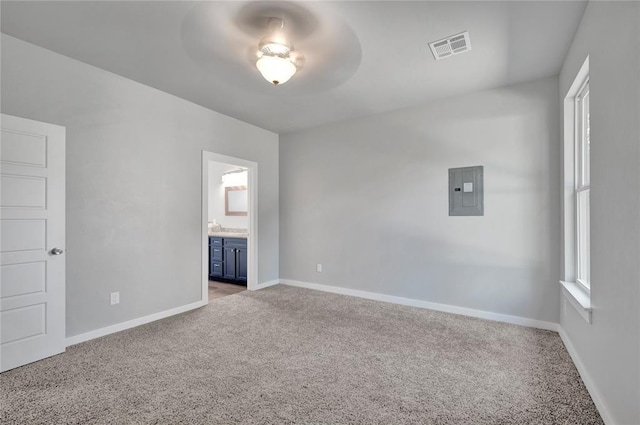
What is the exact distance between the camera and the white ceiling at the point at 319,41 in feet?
7.15

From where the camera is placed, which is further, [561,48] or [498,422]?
[561,48]

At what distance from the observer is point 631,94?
1477 millimetres

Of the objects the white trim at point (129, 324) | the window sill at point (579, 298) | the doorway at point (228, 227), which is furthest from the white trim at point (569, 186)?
the white trim at point (129, 324)

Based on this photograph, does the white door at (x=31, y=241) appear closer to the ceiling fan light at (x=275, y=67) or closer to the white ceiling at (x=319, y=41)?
the white ceiling at (x=319, y=41)

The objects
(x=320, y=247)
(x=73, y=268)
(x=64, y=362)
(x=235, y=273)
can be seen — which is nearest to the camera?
(x=64, y=362)

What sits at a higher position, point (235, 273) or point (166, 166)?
point (166, 166)

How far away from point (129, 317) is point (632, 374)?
3.98 metres

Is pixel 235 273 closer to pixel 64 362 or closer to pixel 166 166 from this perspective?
pixel 166 166

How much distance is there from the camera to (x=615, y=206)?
1.67 m

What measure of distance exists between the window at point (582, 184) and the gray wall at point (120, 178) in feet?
13.3

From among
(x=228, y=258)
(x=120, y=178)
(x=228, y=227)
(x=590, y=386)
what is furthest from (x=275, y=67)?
(x=228, y=227)

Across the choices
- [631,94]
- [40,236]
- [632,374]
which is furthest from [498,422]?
[40,236]

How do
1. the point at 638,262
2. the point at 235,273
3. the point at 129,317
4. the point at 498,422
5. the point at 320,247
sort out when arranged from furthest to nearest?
the point at 235,273, the point at 320,247, the point at 129,317, the point at 498,422, the point at 638,262

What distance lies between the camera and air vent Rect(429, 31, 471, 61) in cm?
252
